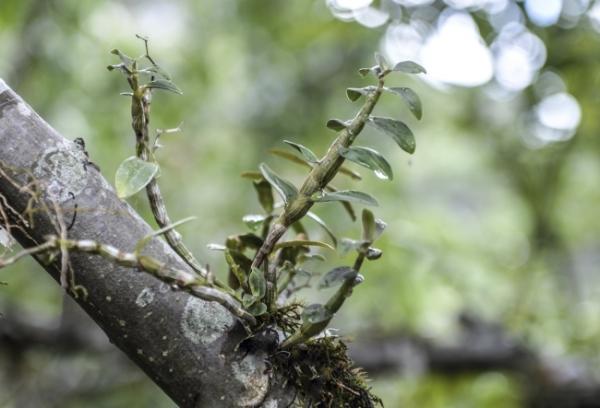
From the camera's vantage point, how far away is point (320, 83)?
2396 millimetres

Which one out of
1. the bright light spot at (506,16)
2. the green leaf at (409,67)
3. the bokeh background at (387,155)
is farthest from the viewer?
the bokeh background at (387,155)

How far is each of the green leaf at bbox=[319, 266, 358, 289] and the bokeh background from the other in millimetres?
1090

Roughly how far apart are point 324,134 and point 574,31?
870mm

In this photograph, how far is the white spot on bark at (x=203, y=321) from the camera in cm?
57

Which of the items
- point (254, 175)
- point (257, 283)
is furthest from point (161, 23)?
point (257, 283)

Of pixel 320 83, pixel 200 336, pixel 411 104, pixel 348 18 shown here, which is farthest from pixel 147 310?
pixel 320 83

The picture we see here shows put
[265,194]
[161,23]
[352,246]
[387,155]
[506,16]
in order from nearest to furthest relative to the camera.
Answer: [352,246] < [265,194] < [506,16] < [387,155] < [161,23]

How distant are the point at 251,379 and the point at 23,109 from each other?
290mm

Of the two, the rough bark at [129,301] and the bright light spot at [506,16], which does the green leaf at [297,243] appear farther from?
the bright light spot at [506,16]

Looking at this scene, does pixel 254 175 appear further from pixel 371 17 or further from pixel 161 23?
pixel 161 23

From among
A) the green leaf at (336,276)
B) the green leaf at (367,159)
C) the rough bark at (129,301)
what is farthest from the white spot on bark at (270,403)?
the green leaf at (367,159)

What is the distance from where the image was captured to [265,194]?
2.57 feet

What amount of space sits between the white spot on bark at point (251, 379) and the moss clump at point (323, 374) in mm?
15

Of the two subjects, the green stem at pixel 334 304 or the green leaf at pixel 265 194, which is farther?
the green leaf at pixel 265 194
